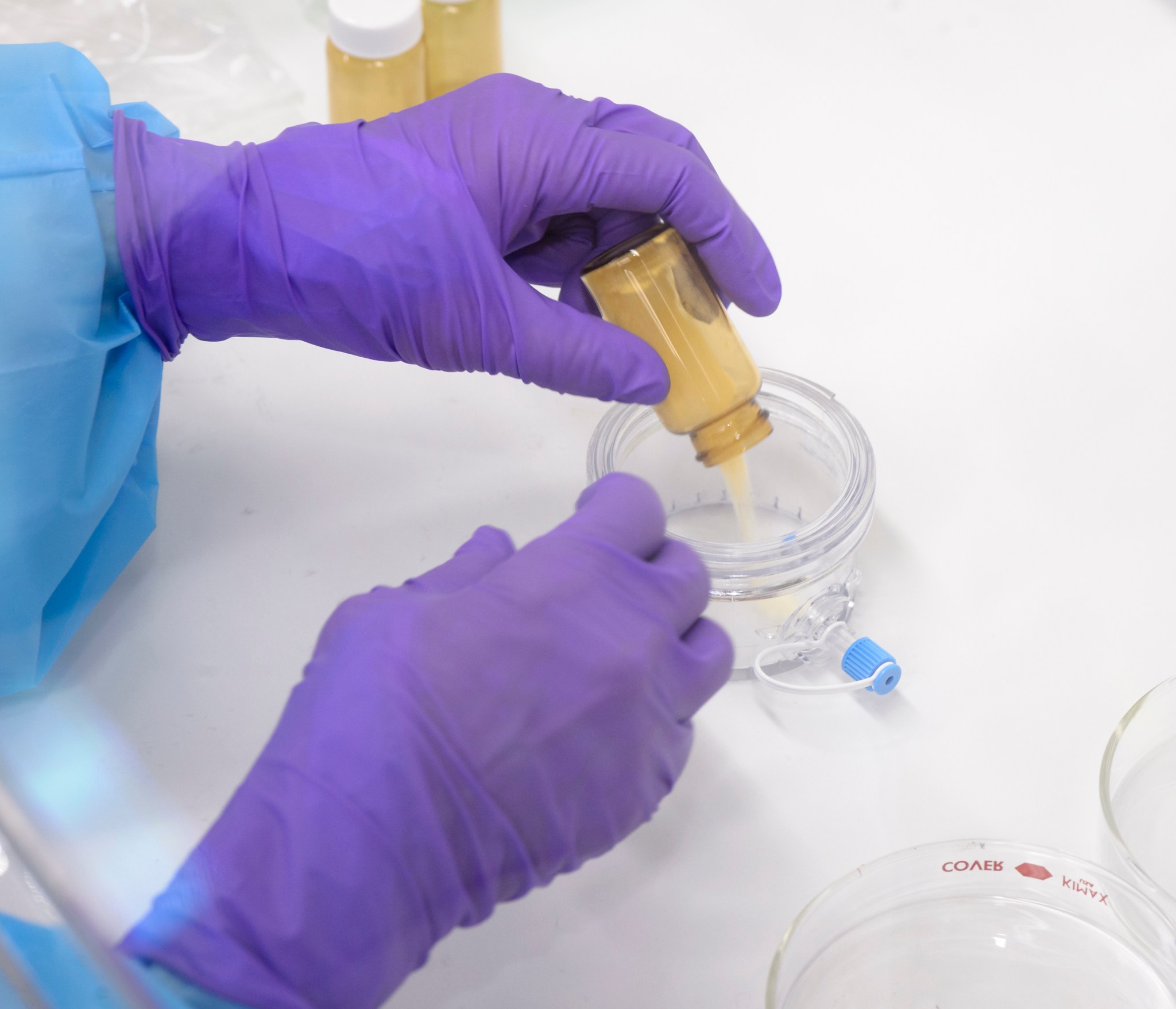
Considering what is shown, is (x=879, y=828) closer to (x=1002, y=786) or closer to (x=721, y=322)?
(x=1002, y=786)

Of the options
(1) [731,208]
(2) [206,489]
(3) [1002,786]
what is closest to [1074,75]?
(1) [731,208]

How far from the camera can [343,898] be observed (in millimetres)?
706

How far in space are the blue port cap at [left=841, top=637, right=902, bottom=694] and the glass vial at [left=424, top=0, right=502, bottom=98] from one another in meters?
0.94

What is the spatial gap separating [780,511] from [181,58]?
1206 mm

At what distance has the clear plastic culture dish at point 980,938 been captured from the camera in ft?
2.95

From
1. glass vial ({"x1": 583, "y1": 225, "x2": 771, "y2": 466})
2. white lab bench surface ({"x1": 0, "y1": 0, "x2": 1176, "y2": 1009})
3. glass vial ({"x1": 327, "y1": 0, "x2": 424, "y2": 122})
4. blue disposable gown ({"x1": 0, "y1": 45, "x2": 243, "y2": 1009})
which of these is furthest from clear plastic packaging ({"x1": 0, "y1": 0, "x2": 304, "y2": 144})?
glass vial ({"x1": 583, "y1": 225, "x2": 771, "y2": 466})

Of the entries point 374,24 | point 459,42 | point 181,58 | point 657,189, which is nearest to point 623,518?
point 657,189

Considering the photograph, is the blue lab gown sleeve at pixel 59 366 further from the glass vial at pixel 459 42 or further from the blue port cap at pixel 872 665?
the blue port cap at pixel 872 665

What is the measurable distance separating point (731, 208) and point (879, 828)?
1.90 ft

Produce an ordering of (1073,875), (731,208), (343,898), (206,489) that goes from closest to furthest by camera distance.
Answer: (343,898) < (1073,875) < (731,208) < (206,489)

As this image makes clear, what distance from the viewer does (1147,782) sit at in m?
1.00

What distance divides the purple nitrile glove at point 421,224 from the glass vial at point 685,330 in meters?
0.02

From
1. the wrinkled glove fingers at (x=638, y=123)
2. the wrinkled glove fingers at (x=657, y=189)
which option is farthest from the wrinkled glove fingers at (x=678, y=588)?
the wrinkled glove fingers at (x=638, y=123)

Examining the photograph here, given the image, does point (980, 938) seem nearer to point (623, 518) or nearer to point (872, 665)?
point (872, 665)
